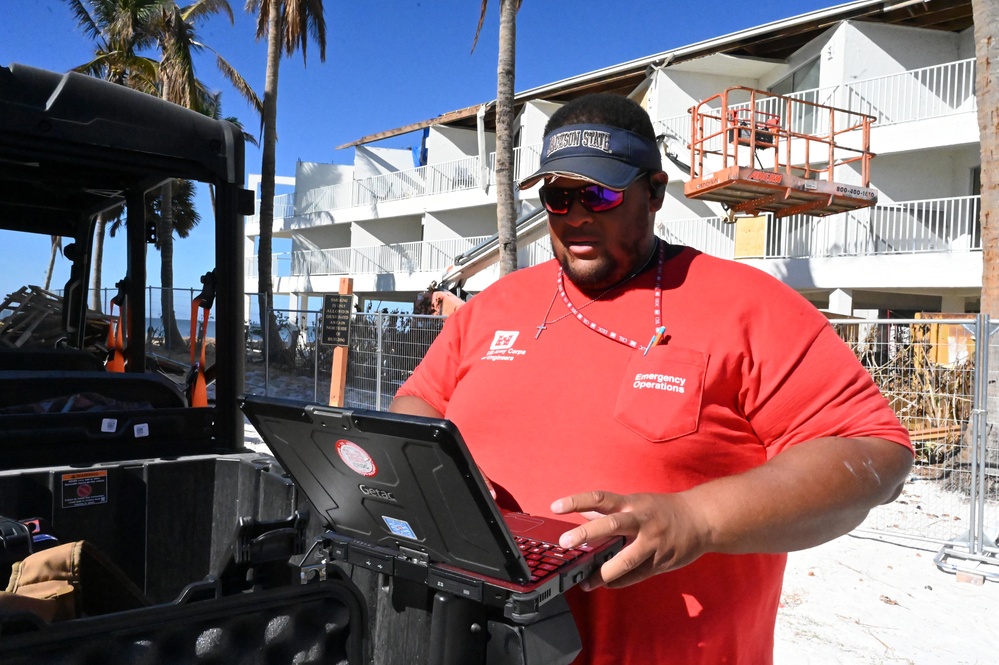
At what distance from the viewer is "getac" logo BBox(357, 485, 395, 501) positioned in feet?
4.16

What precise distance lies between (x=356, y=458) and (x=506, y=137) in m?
12.2

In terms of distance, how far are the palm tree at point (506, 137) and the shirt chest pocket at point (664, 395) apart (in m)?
10.7

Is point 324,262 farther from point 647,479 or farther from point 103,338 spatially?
point 647,479

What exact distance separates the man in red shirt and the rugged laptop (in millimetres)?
96

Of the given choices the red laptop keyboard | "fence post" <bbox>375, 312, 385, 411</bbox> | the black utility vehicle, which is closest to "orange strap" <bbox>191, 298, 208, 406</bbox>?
the black utility vehicle

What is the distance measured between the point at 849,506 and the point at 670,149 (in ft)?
56.7

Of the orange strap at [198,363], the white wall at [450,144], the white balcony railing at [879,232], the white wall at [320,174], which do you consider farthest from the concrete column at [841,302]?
the white wall at [320,174]

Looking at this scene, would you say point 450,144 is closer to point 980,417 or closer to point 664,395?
point 980,417

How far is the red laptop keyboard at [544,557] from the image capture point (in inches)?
47.7

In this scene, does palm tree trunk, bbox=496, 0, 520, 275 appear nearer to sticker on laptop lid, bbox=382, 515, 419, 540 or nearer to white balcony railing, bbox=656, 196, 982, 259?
white balcony railing, bbox=656, 196, 982, 259

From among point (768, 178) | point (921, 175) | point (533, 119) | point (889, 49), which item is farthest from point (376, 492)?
point (533, 119)

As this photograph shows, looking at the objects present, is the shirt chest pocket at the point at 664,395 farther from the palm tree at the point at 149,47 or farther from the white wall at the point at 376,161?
the white wall at the point at 376,161

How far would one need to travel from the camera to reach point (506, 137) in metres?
12.9

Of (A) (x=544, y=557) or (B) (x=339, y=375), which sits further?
(B) (x=339, y=375)
